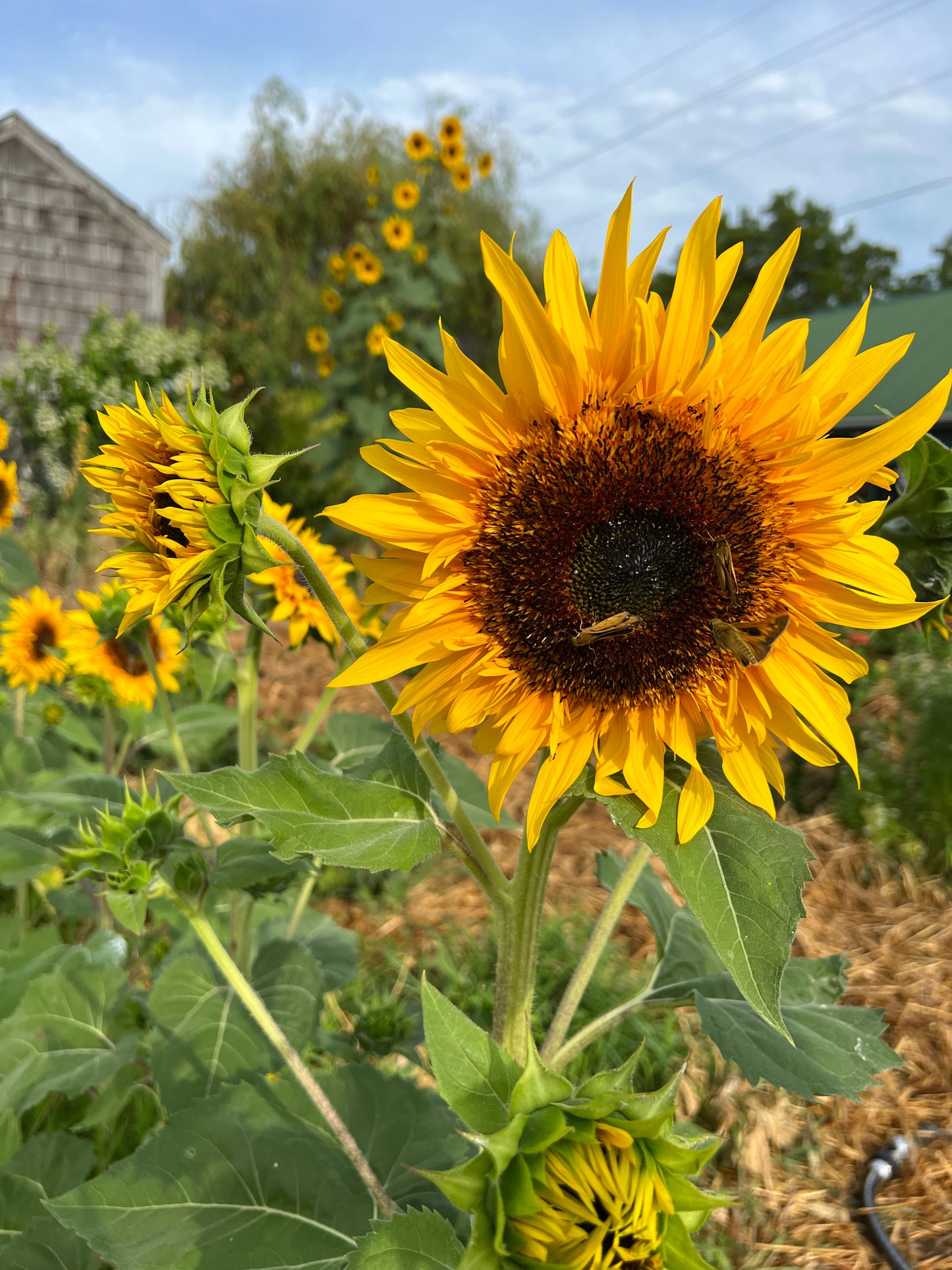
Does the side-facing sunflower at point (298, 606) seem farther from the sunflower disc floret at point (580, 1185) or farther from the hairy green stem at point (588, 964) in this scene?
the sunflower disc floret at point (580, 1185)

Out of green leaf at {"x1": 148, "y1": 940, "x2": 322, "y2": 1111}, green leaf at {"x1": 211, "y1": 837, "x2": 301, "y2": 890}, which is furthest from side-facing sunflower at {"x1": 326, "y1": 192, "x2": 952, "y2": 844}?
green leaf at {"x1": 148, "y1": 940, "x2": 322, "y2": 1111}

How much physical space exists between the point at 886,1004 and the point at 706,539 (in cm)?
235

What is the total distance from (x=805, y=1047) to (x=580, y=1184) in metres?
0.50

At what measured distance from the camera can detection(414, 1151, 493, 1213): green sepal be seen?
0.66m

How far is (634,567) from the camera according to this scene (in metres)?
0.90

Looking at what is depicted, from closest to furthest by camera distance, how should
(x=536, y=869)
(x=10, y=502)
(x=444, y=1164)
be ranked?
(x=536, y=869) → (x=444, y=1164) → (x=10, y=502)

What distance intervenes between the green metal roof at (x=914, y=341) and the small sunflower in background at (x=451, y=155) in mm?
4252

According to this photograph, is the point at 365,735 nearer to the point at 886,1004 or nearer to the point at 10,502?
the point at 10,502

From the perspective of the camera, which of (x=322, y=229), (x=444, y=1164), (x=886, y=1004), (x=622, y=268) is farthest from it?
(x=322, y=229)

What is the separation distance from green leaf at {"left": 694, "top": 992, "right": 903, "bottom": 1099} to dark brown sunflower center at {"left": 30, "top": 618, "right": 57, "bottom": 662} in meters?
2.07

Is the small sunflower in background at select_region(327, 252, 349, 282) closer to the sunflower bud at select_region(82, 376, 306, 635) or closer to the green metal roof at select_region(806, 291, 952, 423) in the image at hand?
the green metal roof at select_region(806, 291, 952, 423)

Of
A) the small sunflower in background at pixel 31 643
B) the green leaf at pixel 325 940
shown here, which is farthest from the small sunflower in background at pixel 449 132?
the green leaf at pixel 325 940

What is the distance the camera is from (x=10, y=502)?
111 inches

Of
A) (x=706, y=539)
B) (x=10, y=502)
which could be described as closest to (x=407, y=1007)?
(x=706, y=539)
